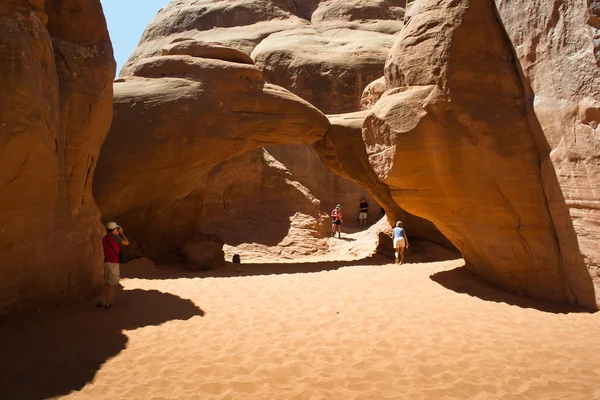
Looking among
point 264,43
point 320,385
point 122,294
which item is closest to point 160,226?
point 122,294

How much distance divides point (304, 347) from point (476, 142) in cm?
428

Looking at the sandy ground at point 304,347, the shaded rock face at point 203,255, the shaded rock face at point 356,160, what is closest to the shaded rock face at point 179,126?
the shaded rock face at point 356,160

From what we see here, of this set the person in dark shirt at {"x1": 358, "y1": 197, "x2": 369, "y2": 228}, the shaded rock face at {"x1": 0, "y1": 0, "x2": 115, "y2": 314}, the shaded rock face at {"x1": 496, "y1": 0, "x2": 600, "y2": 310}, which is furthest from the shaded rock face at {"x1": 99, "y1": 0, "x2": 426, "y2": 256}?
the shaded rock face at {"x1": 496, "y1": 0, "x2": 600, "y2": 310}

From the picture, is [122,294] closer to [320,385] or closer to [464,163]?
[320,385]

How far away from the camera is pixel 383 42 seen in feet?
66.9

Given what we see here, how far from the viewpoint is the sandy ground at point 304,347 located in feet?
13.3

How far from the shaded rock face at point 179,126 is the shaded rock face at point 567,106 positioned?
Answer: 579 centimetres

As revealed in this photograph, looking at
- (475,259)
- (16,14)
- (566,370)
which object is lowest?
(566,370)

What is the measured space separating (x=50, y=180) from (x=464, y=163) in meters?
6.00

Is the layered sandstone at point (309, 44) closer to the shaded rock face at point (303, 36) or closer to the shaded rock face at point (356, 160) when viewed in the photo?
the shaded rock face at point (303, 36)

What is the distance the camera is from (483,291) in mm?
7766

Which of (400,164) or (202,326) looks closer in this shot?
(202,326)

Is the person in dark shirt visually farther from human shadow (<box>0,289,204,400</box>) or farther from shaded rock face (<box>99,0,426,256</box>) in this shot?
human shadow (<box>0,289,204,400</box>)

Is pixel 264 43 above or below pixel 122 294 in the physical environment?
above
